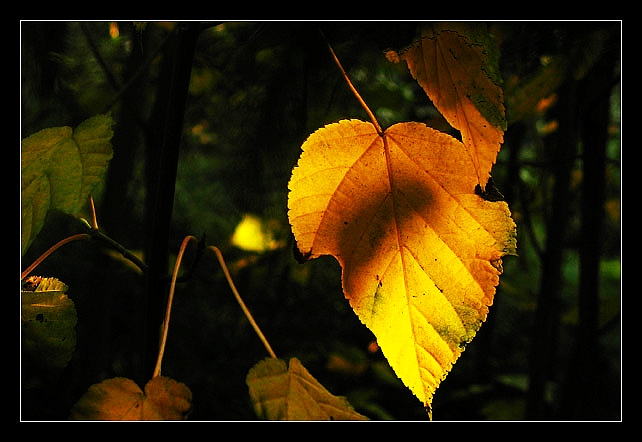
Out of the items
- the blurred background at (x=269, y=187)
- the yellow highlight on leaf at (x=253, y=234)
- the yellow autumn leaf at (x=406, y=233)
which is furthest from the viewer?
the yellow highlight on leaf at (x=253, y=234)

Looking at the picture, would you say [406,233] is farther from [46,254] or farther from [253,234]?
[253,234]

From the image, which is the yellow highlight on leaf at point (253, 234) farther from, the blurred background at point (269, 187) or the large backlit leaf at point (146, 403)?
the large backlit leaf at point (146, 403)

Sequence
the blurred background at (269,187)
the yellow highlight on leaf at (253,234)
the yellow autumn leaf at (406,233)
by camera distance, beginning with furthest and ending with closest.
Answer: the yellow highlight on leaf at (253,234) < the blurred background at (269,187) < the yellow autumn leaf at (406,233)

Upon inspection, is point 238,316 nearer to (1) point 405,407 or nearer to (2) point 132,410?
(1) point 405,407

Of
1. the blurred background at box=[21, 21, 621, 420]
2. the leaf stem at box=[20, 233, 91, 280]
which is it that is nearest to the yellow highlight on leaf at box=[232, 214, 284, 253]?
the blurred background at box=[21, 21, 621, 420]

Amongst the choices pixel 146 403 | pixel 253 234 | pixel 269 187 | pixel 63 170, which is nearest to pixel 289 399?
pixel 146 403

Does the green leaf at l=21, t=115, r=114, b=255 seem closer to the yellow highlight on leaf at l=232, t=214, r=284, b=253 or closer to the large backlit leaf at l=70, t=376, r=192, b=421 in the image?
the large backlit leaf at l=70, t=376, r=192, b=421

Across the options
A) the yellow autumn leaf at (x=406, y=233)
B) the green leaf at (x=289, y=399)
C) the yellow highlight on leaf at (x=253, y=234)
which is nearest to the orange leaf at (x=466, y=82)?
the yellow autumn leaf at (x=406, y=233)
